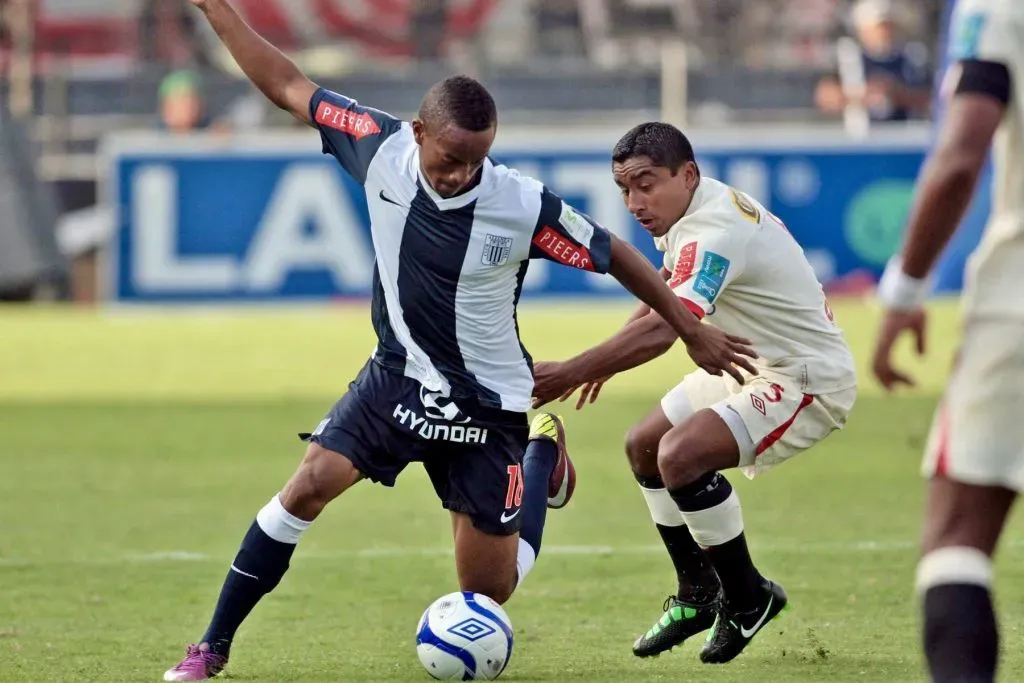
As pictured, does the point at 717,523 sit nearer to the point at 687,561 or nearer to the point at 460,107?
the point at 687,561

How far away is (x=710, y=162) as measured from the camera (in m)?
19.8

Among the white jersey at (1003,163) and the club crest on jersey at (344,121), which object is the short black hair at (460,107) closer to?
the club crest on jersey at (344,121)

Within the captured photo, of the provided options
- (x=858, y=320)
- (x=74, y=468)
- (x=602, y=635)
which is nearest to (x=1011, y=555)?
(x=602, y=635)

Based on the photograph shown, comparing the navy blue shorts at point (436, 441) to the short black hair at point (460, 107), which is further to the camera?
the navy blue shorts at point (436, 441)

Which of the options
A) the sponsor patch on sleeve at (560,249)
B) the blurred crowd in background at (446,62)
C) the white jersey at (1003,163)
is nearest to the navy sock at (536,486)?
the sponsor patch on sleeve at (560,249)

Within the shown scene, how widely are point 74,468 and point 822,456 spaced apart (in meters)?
4.85

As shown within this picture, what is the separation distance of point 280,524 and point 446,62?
18595mm

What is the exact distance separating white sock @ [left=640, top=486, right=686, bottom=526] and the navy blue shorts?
Result: 784 millimetres

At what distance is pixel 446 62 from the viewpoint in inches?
944

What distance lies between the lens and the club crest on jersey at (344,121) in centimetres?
607

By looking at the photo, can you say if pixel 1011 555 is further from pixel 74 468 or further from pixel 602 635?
pixel 74 468

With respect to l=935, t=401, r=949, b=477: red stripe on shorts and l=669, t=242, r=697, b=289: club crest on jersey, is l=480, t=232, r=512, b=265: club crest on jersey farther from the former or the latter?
l=935, t=401, r=949, b=477: red stripe on shorts

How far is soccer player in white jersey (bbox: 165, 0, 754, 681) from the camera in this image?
5.84 meters

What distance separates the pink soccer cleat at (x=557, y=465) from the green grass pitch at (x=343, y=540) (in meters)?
0.48
